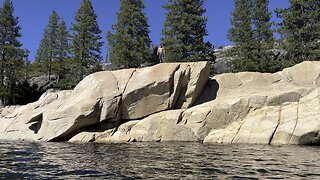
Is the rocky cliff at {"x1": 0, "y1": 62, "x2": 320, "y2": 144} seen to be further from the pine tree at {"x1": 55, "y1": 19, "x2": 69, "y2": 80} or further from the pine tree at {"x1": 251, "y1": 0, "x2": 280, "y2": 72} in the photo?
the pine tree at {"x1": 55, "y1": 19, "x2": 69, "y2": 80}

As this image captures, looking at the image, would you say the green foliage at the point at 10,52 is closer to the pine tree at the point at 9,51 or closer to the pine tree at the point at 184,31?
the pine tree at the point at 9,51

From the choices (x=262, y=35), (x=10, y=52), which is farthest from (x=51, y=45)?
(x=262, y=35)

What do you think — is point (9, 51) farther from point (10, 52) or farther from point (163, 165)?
point (163, 165)

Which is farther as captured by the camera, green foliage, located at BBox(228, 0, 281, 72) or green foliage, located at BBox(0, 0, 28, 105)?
green foliage, located at BBox(0, 0, 28, 105)

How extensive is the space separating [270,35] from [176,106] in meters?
28.7

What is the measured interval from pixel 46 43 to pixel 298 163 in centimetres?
7781

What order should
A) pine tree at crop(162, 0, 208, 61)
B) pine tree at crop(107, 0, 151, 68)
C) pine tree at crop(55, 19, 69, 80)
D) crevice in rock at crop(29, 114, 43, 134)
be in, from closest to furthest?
1. crevice in rock at crop(29, 114, 43, 134)
2. pine tree at crop(162, 0, 208, 61)
3. pine tree at crop(107, 0, 151, 68)
4. pine tree at crop(55, 19, 69, 80)

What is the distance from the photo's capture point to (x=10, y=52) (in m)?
55.2

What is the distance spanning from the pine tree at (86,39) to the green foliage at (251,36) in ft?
68.3

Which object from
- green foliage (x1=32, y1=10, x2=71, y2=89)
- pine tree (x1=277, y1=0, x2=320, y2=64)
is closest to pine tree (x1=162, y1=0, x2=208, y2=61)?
pine tree (x1=277, y1=0, x2=320, y2=64)

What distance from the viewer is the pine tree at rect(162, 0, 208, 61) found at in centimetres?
4338

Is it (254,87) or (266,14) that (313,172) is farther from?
(266,14)

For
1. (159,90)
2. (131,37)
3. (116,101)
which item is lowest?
(116,101)

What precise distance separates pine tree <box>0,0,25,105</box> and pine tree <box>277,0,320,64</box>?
38.1 metres
